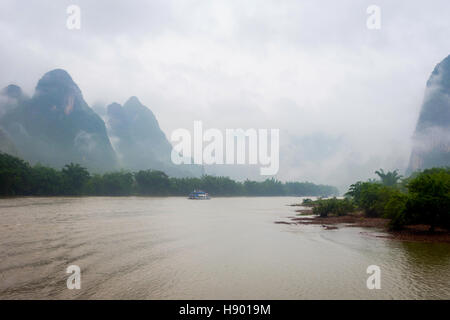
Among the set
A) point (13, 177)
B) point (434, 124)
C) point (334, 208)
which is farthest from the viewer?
point (434, 124)

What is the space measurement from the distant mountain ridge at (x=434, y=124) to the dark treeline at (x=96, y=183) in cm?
8232

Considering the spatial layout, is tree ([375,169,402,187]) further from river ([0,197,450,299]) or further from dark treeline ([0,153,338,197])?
dark treeline ([0,153,338,197])

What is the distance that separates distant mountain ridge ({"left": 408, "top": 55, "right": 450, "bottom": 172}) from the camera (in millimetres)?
141875

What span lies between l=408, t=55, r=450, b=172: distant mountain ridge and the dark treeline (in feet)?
270

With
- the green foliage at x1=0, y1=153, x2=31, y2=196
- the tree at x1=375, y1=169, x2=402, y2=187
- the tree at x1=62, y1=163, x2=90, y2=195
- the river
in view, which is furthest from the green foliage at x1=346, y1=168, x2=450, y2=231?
the tree at x1=62, y1=163, x2=90, y2=195

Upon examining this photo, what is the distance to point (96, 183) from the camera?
105 metres

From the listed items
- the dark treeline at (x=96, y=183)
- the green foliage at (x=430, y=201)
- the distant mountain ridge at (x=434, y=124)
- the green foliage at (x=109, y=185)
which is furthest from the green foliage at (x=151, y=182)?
the distant mountain ridge at (x=434, y=124)

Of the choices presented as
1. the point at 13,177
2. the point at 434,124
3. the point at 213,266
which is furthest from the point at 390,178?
the point at 434,124

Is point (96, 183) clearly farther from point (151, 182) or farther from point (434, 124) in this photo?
point (434, 124)

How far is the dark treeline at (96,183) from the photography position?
76500 millimetres

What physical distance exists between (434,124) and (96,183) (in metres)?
168

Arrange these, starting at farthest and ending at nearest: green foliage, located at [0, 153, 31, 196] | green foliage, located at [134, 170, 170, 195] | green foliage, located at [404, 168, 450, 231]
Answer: green foliage, located at [134, 170, 170, 195] < green foliage, located at [0, 153, 31, 196] < green foliage, located at [404, 168, 450, 231]
